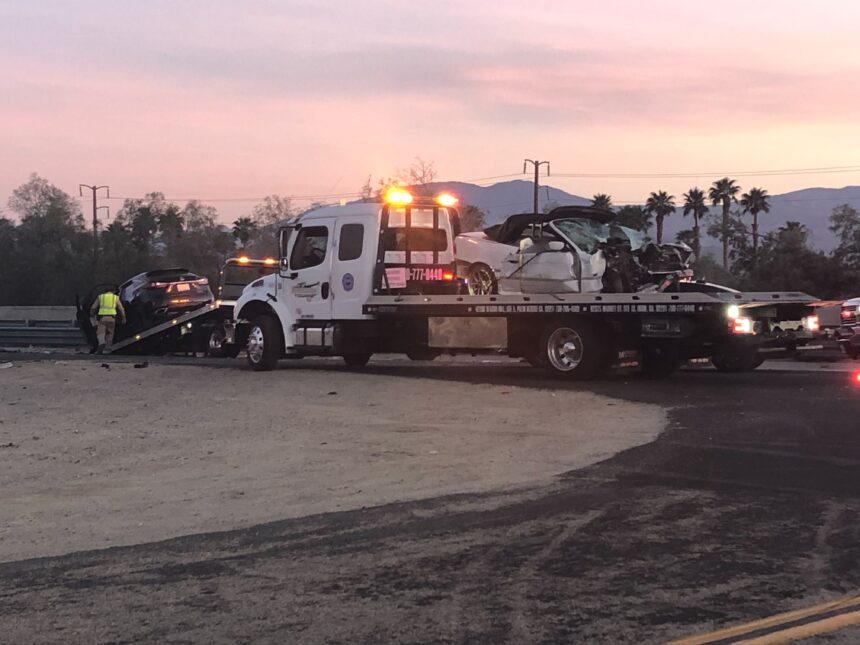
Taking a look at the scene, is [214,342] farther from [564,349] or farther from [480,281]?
[564,349]

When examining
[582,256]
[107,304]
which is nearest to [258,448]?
[582,256]

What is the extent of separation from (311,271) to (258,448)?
797 centimetres

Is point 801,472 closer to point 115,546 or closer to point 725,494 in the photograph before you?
point 725,494

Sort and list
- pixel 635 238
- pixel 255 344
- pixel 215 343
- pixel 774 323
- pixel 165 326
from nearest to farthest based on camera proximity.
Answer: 1. pixel 774 323
2. pixel 635 238
3. pixel 255 344
4. pixel 215 343
5. pixel 165 326

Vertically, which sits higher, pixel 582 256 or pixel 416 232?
pixel 416 232

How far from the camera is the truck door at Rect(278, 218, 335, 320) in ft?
57.1

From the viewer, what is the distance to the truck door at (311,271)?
17.4m

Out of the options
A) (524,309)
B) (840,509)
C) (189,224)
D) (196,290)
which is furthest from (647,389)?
(189,224)

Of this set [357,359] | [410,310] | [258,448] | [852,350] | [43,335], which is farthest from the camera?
[43,335]

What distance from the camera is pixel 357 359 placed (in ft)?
61.1

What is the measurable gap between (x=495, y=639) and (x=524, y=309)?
10.9m

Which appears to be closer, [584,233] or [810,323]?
[810,323]

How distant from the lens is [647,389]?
1418 centimetres

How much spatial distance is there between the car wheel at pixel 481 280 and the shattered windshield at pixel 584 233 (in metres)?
1.77
